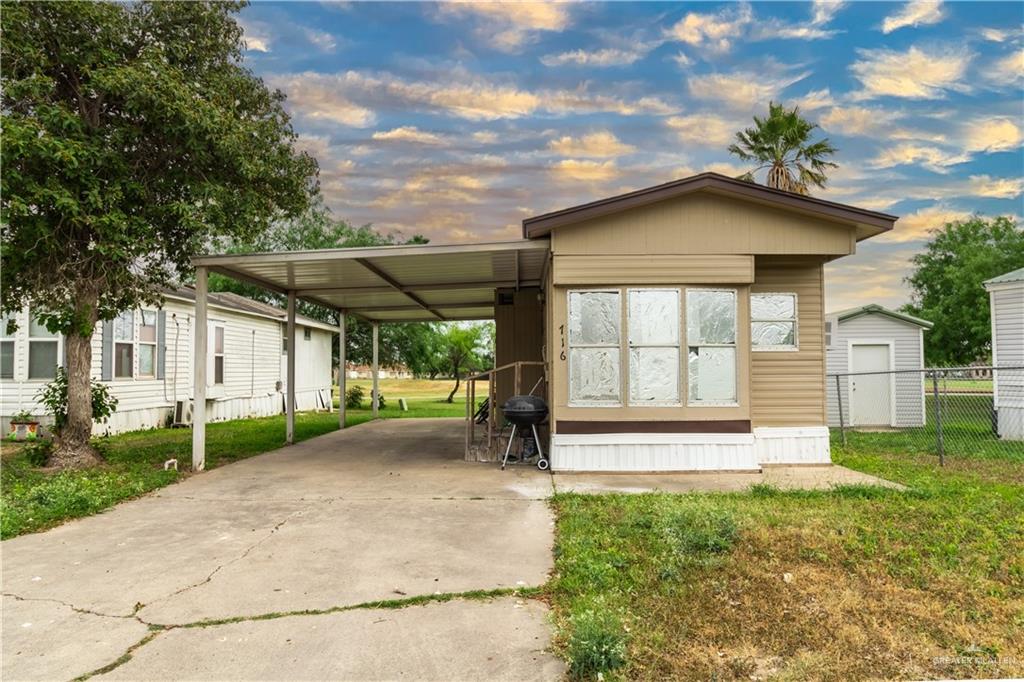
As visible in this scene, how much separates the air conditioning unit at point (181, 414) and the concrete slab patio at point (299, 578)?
7.57m

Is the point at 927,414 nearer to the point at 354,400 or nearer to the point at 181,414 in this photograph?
the point at 181,414

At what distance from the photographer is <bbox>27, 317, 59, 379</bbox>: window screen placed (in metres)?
11.1

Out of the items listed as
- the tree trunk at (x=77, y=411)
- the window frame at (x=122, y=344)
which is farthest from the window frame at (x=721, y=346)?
the window frame at (x=122, y=344)

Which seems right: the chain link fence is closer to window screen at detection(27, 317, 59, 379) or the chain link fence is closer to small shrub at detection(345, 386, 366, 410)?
window screen at detection(27, 317, 59, 379)

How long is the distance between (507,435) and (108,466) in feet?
18.2

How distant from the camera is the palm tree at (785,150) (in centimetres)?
1573

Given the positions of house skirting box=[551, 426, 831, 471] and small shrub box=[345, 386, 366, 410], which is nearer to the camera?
house skirting box=[551, 426, 831, 471]

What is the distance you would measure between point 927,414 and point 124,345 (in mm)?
18345

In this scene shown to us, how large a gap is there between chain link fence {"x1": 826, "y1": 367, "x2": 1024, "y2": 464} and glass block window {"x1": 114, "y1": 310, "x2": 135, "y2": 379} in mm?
13950

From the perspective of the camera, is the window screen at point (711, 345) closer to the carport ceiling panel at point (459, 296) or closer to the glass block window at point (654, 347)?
the glass block window at point (654, 347)

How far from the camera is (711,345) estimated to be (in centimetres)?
755

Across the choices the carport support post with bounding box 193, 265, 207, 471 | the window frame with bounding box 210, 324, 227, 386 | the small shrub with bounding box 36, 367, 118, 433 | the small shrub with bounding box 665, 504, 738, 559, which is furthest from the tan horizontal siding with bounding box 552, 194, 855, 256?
the window frame with bounding box 210, 324, 227, 386

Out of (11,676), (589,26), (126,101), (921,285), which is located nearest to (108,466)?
(126,101)

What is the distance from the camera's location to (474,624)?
10.2 ft
